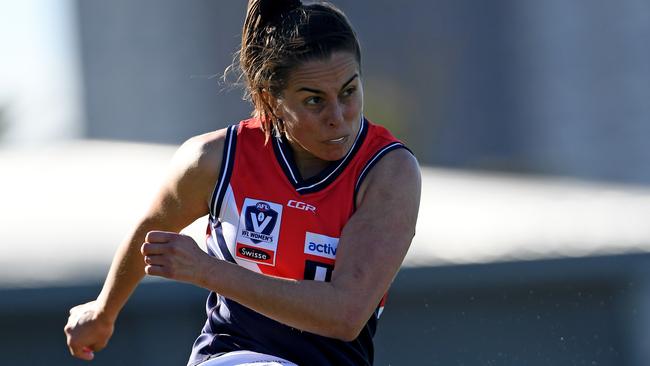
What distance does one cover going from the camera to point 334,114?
3068mm

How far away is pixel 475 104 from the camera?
38.3 ft

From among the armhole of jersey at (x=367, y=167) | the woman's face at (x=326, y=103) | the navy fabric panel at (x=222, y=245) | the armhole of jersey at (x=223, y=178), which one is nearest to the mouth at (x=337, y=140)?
the woman's face at (x=326, y=103)

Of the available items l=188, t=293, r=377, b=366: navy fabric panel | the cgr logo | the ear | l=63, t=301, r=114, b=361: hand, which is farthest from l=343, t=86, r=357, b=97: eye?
l=63, t=301, r=114, b=361: hand

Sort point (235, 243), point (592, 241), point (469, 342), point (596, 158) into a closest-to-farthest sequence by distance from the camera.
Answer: point (235, 243) < point (469, 342) < point (592, 241) < point (596, 158)

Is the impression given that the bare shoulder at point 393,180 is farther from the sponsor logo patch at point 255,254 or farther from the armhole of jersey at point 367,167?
the sponsor logo patch at point 255,254

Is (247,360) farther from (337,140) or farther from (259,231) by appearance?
(337,140)

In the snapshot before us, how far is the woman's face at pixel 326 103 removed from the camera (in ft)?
10.1

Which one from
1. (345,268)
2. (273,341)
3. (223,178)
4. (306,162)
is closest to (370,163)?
(306,162)

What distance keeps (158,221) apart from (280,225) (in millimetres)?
431

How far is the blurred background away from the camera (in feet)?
15.8

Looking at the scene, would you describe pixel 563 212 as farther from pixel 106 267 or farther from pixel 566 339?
pixel 106 267

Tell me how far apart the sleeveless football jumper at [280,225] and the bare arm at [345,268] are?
0.25 ft

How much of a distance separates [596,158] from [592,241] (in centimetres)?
605

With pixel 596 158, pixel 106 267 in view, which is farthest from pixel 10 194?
pixel 106 267
